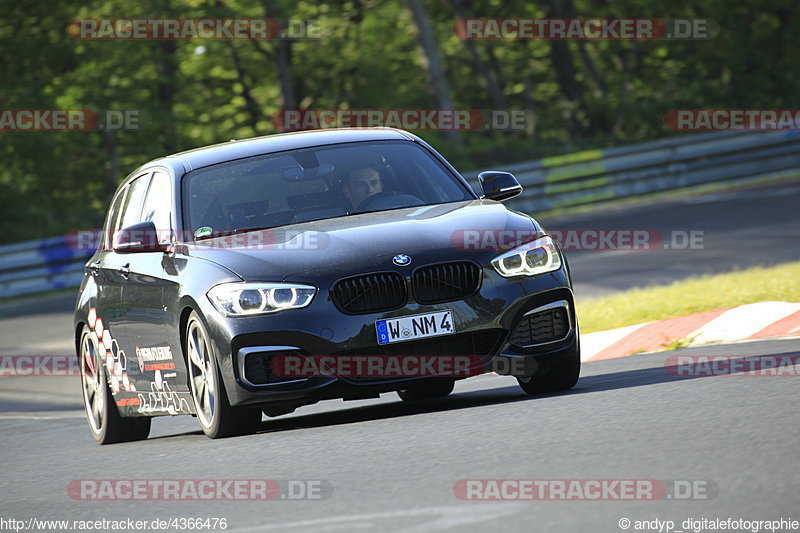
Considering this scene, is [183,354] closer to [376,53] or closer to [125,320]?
[125,320]

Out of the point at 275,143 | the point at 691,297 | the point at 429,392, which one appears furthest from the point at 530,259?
the point at 691,297

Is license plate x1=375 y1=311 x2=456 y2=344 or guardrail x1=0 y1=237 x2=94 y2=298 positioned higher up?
license plate x1=375 y1=311 x2=456 y2=344

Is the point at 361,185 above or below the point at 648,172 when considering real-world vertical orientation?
above

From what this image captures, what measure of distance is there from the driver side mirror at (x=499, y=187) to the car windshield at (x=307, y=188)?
127 millimetres

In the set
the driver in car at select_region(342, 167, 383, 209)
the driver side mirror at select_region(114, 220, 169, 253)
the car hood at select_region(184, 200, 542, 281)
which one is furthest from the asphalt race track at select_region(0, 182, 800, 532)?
the driver in car at select_region(342, 167, 383, 209)

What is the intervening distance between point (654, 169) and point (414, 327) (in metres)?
20.1

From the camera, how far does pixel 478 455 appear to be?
624cm

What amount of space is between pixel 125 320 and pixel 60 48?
26663 millimetres

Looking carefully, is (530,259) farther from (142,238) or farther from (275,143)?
(142,238)

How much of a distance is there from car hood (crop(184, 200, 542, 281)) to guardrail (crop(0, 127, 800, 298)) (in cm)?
1836

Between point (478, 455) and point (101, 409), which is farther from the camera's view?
point (101, 409)

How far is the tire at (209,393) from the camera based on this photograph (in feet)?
25.4

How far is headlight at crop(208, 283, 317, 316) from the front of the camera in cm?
A: 755

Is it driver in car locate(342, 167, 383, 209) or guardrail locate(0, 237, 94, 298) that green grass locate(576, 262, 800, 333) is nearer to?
driver in car locate(342, 167, 383, 209)
